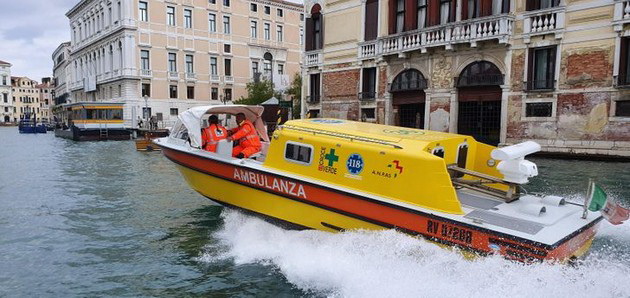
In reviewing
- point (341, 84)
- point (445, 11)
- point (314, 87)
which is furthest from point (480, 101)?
point (314, 87)

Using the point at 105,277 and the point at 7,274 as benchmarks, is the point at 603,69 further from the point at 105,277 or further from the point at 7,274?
the point at 7,274

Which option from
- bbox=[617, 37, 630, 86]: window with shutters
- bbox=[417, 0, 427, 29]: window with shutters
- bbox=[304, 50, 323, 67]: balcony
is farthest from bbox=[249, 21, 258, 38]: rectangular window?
bbox=[617, 37, 630, 86]: window with shutters

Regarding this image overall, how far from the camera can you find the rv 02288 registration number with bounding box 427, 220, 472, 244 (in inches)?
203

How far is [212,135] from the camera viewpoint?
27.8 feet

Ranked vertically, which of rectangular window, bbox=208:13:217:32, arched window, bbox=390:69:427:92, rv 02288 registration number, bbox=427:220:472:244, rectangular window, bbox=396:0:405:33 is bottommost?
rv 02288 registration number, bbox=427:220:472:244

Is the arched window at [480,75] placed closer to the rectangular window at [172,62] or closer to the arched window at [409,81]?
the arched window at [409,81]

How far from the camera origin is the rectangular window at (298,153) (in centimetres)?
682

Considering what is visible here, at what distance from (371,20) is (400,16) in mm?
1800

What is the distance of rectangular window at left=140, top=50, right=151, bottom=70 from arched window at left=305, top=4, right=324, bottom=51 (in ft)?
74.2

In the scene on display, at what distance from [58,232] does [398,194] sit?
6.51m

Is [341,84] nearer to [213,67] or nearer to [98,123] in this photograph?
[98,123]

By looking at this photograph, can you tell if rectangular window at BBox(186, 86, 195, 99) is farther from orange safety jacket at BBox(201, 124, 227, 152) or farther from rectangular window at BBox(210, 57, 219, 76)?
orange safety jacket at BBox(201, 124, 227, 152)

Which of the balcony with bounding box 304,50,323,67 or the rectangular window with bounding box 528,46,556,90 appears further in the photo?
the balcony with bounding box 304,50,323,67

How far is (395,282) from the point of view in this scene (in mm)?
Answer: 5203
